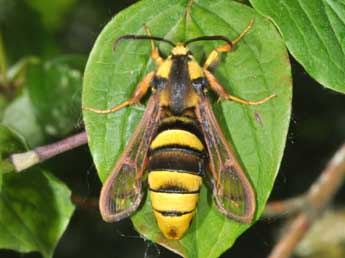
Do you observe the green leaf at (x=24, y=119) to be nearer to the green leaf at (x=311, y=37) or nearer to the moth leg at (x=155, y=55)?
the moth leg at (x=155, y=55)

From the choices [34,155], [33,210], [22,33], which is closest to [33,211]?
[33,210]

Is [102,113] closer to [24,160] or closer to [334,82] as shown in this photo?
[24,160]

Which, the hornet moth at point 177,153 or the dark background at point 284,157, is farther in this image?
the dark background at point 284,157

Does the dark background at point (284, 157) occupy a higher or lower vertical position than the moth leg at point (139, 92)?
lower

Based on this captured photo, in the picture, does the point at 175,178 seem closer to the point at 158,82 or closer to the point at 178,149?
the point at 178,149

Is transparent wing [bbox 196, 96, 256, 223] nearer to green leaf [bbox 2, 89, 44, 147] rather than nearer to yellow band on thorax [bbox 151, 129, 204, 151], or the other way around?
yellow band on thorax [bbox 151, 129, 204, 151]

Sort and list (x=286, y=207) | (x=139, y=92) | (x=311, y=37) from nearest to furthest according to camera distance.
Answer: (x=311, y=37) → (x=139, y=92) → (x=286, y=207)

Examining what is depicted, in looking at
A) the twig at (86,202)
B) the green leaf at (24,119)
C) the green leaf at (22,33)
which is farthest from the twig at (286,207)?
the green leaf at (22,33)
